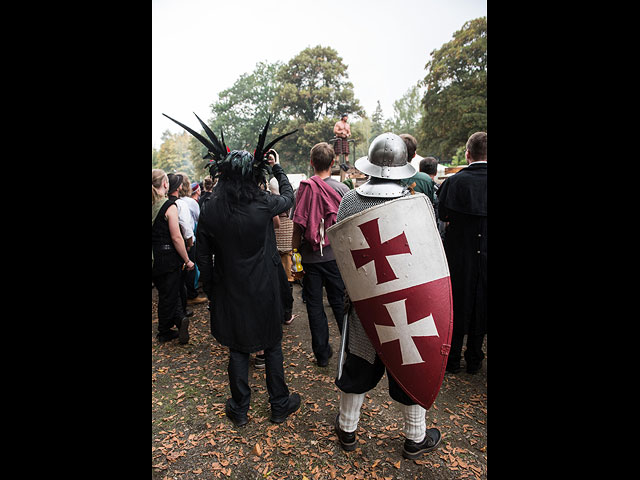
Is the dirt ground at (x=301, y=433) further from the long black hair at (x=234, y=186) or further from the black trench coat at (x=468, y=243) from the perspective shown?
the long black hair at (x=234, y=186)

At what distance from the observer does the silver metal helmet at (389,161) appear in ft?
6.20

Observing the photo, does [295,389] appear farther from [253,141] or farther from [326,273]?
[253,141]

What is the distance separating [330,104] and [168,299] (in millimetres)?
30656

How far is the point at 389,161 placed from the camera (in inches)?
75.3

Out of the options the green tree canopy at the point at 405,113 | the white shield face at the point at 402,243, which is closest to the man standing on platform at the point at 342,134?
the white shield face at the point at 402,243

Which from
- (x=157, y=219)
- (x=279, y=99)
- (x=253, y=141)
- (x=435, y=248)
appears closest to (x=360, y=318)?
(x=435, y=248)

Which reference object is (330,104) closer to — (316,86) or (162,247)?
(316,86)

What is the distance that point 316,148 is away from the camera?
9.82 feet

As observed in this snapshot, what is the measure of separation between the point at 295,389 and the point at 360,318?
4.54 feet

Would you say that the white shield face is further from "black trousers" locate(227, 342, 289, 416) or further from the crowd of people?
"black trousers" locate(227, 342, 289, 416)

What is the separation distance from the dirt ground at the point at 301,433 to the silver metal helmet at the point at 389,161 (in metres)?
1.70

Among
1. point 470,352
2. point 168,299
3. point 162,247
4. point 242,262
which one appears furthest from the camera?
point 168,299

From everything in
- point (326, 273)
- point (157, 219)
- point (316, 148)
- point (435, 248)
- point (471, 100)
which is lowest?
point (326, 273)

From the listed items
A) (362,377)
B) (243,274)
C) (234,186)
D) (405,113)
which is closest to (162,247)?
(243,274)
